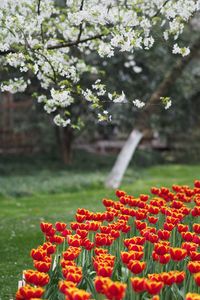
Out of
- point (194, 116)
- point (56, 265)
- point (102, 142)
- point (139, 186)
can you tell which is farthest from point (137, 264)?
point (102, 142)

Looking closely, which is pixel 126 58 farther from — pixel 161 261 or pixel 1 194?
pixel 161 261

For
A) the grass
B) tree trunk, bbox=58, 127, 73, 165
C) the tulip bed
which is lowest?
the tulip bed

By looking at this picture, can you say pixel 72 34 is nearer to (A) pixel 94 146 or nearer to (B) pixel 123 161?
(B) pixel 123 161

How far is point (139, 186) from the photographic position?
1717cm

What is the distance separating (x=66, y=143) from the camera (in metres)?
22.5

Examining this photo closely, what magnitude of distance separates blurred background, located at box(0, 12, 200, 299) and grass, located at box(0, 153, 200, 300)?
0.08 ft

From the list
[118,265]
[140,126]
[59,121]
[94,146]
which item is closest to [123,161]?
[140,126]

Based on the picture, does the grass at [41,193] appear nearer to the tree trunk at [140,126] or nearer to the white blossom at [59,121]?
the tree trunk at [140,126]

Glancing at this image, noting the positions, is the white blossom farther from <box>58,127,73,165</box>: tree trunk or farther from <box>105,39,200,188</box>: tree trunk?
<box>58,127,73,165</box>: tree trunk

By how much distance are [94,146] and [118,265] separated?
2410cm

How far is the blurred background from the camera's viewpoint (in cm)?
1415

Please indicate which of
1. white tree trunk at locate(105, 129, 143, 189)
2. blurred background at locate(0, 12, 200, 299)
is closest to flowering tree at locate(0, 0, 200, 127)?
blurred background at locate(0, 12, 200, 299)

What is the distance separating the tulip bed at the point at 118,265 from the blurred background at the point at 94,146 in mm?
4125

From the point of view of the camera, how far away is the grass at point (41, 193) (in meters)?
8.27
